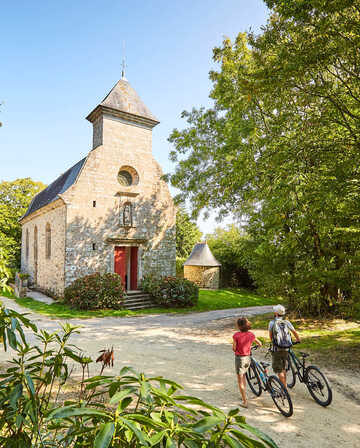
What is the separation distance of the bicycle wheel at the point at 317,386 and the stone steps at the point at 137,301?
11.1 metres

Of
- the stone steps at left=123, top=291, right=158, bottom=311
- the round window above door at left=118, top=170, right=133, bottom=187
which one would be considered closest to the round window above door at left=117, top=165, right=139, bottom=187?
the round window above door at left=118, top=170, right=133, bottom=187

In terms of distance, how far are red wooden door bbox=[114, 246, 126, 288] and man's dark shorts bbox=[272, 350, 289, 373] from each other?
12980 millimetres

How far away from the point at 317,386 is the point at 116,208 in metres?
13.8

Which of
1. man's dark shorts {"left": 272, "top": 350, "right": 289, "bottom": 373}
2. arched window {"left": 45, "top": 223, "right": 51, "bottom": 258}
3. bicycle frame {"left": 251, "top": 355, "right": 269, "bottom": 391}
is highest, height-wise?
arched window {"left": 45, "top": 223, "right": 51, "bottom": 258}

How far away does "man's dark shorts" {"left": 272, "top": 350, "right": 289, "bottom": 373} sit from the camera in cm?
495

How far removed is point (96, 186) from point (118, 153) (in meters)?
2.45

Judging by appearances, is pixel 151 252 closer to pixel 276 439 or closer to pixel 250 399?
pixel 250 399

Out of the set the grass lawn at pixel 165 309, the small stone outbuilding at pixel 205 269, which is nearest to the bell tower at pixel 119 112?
the grass lawn at pixel 165 309

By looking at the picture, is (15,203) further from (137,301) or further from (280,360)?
(280,360)

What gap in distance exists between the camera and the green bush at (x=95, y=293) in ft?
45.6

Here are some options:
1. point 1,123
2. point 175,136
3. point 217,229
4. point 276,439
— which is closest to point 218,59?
point 175,136

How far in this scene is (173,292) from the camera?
1581 centimetres

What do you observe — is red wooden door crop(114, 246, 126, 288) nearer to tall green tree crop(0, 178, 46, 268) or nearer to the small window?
the small window

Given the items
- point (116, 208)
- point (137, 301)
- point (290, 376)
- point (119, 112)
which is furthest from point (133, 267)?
point (290, 376)
